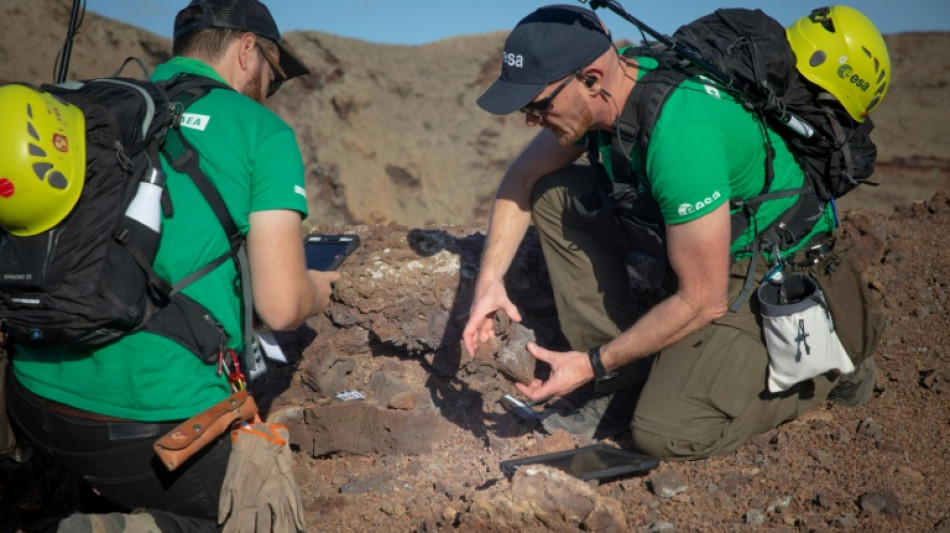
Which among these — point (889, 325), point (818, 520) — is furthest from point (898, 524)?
point (889, 325)

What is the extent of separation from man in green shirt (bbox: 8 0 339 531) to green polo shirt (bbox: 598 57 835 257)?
137 centimetres

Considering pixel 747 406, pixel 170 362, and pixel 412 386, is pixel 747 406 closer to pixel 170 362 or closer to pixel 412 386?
pixel 412 386

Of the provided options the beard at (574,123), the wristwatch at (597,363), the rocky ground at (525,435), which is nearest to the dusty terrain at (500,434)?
the rocky ground at (525,435)

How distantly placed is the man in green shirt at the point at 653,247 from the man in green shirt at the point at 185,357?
1.03 metres

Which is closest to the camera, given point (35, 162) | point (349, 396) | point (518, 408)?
point (35, 162)

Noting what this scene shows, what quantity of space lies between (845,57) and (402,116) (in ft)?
40.1

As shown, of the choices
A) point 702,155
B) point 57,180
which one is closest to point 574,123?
point 702,155

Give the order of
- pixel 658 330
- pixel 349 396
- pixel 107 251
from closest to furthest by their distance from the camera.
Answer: pixel 107 251
pixel 658 330
pixel 349 396

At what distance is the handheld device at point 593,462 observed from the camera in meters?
3.28

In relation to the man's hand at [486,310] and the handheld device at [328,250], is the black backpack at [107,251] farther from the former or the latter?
the man's hand at [486,310]

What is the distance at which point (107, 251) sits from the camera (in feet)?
7.50

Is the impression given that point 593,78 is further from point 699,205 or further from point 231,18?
point 231,18

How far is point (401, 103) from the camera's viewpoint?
15117mm

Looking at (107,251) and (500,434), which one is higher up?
(107,251)
